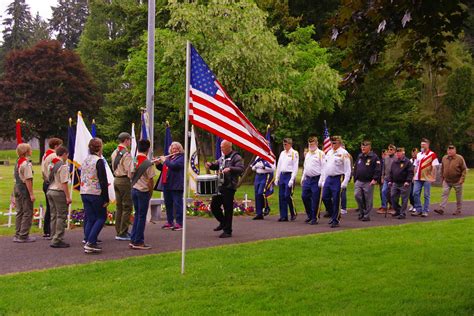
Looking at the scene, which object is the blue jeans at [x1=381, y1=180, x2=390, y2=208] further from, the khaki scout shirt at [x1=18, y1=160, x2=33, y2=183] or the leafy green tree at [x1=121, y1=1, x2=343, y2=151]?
the khaki scout shirt at [x1=18, y1=160, x2=33, y2=183]

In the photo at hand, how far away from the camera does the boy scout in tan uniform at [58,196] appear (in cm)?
1084

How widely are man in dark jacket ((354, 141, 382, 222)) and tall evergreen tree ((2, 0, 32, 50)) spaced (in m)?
89.3

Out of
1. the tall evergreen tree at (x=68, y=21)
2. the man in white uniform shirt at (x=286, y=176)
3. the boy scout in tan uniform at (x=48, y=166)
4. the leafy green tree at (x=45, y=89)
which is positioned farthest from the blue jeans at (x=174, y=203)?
the tall evergreen tree at (x=68, y=21)

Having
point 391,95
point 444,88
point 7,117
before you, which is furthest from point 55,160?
point 7,117

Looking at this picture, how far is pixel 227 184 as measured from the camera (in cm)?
1207

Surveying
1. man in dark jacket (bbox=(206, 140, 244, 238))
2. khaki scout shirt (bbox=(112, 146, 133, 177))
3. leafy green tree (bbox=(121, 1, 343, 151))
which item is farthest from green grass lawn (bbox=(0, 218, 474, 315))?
leafy green tree (bbox=(121, 1, 343, 151))

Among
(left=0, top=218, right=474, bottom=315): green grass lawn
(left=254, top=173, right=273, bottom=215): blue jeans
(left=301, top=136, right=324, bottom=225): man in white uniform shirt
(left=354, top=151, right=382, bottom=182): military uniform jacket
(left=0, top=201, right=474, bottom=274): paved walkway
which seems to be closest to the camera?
(left=0, top=218, right=474, bottom=315): green grass lawn

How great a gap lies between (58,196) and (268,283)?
4.76m

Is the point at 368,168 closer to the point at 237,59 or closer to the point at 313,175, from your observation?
the point at 313,175

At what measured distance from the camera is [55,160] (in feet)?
36.3

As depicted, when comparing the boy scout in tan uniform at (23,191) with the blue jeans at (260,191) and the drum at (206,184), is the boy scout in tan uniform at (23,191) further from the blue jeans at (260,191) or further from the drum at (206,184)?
the blue jeans at (260,191)

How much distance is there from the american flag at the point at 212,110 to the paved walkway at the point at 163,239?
113 inches

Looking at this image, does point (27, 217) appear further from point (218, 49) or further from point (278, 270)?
point (218, 49)

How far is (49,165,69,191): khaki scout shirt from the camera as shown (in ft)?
35.5
